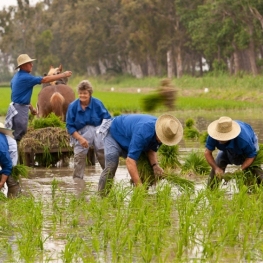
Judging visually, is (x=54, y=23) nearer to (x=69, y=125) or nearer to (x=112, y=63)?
(x=112, y=63)

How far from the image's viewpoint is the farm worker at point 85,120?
10.6 meters

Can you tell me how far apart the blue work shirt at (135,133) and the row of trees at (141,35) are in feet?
123

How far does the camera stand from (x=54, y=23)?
89938mm

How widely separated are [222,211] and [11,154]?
8.65ft

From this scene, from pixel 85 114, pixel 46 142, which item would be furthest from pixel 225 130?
pixel 46 142

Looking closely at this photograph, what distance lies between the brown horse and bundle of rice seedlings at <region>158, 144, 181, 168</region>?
2850 mm

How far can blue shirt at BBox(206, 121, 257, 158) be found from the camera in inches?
359

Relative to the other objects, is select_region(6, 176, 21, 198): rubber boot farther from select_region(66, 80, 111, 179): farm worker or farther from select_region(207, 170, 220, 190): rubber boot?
select_region(207, 170, 220, 190): rubber boot

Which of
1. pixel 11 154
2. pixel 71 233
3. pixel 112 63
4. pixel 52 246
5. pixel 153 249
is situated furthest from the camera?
pixel 112 63

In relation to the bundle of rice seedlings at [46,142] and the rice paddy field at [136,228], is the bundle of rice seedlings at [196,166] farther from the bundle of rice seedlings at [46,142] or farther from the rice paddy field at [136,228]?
the bundle of rice seedlings at [46,142]

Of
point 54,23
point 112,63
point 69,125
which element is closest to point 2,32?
point 54,23

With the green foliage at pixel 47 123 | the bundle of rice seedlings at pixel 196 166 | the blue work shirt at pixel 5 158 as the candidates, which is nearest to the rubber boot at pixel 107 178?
the blue work shirt at pixel 5 158

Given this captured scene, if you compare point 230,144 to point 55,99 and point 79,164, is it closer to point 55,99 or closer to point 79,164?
point 79,164

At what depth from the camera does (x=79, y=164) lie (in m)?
11.4
